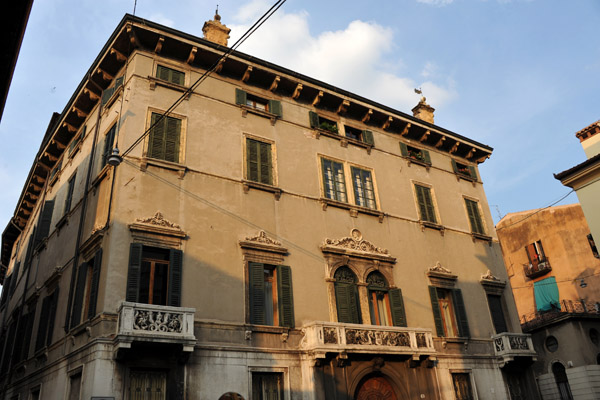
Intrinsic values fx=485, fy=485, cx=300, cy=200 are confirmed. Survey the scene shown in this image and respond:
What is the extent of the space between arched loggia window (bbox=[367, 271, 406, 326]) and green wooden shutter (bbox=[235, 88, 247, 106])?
7892mm

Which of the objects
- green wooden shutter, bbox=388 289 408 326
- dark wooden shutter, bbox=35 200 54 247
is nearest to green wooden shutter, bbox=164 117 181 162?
dark wooden shutter, bbox=35 200 54 247

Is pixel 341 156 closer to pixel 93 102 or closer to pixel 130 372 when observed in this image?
pixel 93 102

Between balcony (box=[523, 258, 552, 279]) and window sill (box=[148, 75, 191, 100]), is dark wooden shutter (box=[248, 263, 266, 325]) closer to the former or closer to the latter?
window sill (box=[148, 75, 191, 100])

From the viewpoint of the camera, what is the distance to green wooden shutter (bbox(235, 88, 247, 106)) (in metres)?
17.8

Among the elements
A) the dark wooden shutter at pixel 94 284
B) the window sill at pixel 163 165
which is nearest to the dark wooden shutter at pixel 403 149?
the window sill at pixel 163 165

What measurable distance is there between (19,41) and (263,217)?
1113 cm

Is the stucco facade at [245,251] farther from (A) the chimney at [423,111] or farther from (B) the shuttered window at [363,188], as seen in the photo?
(A) the chimney at [423,111]

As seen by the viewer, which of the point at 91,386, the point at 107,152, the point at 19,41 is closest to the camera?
the point at 19,41

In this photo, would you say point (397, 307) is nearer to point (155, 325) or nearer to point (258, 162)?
point (258, 162)

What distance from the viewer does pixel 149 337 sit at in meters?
11.8

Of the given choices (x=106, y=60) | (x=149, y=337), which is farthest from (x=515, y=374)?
(x=106, y=60)

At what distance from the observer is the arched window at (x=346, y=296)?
644 inches

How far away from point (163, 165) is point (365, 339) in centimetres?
833

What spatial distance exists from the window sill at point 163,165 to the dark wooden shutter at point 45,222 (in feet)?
27.7
